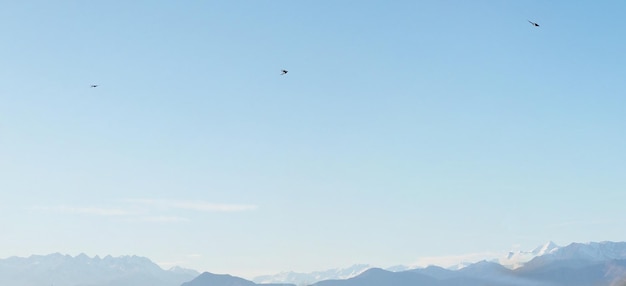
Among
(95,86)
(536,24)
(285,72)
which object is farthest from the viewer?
(95,86)

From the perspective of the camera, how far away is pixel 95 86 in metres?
137

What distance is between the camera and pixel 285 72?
12525 cm

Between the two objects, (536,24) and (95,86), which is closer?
(536,24)

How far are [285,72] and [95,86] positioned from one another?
37162mm

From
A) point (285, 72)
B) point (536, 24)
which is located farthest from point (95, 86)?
point (536, 24)

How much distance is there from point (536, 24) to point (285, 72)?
41.0 metres

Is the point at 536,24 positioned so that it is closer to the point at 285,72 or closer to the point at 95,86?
the point at 285,72

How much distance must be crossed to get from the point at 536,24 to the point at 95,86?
3072 inches

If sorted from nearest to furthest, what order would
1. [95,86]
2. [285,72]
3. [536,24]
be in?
→ [536,24], [285,72], [95,86]

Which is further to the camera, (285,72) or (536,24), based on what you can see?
(285,72)

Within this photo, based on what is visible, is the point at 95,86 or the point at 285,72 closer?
the point at 285,72
